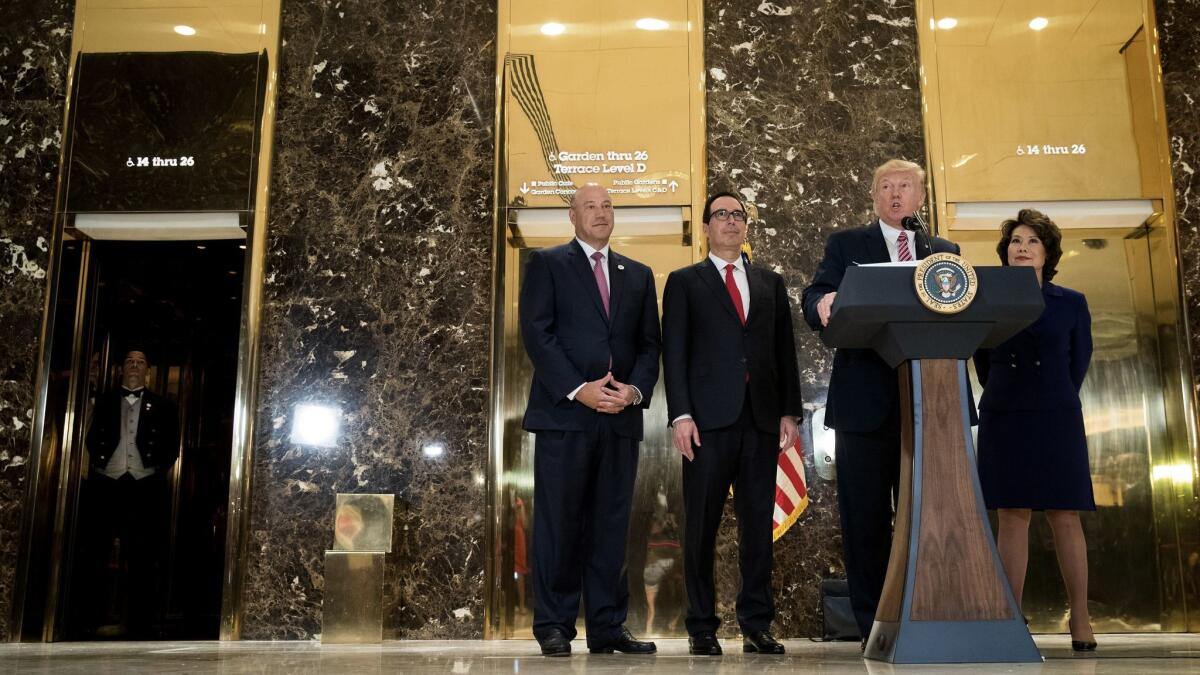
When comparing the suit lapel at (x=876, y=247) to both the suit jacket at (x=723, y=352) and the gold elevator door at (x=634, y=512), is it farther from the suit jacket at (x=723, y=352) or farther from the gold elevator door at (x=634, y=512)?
the gold elevator door at (x=634, y=512)

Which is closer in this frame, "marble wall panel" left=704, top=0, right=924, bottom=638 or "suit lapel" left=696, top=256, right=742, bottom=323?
"suit lapel" left=696, top=256, right=742, bottom=323

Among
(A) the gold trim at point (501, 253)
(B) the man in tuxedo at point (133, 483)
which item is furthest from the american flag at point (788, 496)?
(B) the man in tuxedo at point (133, 483)

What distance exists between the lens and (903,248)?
3303mm

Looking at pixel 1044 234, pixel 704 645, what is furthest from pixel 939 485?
pixel 1044 234

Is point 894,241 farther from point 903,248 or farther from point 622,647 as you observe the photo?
point 622,647

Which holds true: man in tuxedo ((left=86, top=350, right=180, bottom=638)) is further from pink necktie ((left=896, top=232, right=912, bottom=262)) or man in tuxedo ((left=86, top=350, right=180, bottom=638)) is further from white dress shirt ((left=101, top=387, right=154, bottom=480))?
pink necktie ((left=896, top=232, right=912, bottom=262))

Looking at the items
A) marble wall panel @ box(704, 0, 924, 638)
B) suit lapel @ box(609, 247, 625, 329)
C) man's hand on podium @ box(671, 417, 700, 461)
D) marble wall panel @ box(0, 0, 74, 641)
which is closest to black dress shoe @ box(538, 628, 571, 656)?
man's hand on podium @ box(671, 417, 700, 461)

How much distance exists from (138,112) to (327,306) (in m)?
1.38

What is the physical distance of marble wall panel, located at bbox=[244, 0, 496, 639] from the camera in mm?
4797

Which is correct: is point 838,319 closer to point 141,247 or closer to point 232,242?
point 232,242

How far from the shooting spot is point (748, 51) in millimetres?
5262

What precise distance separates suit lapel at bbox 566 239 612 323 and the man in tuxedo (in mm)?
2792

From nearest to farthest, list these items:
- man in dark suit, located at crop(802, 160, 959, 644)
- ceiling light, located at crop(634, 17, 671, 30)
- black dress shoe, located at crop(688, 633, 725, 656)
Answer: man in dark suit, located at crop(802, 160, 959, 644) → black dress shoe, located at crop(688, 633, 725, 656) → ceiling light, located at crop(634, 17, 671, 30)

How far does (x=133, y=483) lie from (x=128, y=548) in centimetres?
32
